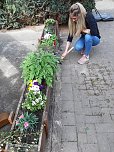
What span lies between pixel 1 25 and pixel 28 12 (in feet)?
2.96

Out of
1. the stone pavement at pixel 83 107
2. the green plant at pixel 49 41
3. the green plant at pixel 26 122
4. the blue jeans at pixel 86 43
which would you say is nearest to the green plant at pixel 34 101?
the green plant at pixel 26 122

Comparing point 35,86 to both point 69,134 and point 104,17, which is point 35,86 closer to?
point 69,134

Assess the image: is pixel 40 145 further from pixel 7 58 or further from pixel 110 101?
pixel 7 58

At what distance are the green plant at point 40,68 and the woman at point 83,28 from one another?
1.27m

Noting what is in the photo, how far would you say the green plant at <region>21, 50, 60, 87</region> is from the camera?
3.84m

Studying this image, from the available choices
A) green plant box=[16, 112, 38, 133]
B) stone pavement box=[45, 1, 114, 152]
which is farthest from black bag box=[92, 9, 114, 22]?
green plant box=[16, 112, 38, 133]

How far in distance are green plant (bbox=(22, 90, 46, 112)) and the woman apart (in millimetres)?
2057

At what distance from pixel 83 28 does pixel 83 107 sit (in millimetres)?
1853

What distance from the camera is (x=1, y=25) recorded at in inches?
293

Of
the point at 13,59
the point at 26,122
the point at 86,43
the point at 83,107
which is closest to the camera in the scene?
the point at 26,122

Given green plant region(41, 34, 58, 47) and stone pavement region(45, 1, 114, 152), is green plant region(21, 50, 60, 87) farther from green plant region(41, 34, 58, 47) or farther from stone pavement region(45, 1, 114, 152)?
green plant region(41, 34, 58, 47)

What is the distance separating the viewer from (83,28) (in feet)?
16.9

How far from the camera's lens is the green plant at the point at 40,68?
12.6ft

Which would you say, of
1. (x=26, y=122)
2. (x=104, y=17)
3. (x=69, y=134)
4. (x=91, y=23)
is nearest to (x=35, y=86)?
(x=26, y=122)
